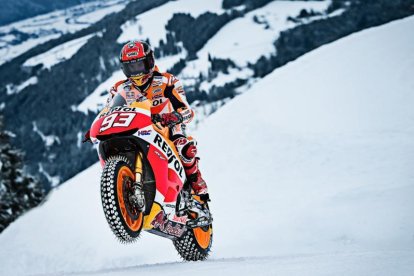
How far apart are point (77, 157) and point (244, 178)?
164809 mm

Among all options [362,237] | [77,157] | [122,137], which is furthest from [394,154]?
[77,157]

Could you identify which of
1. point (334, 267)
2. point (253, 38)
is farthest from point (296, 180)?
point (253, 38)

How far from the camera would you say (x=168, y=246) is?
37.0 feet

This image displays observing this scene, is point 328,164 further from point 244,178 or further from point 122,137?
point 122,137

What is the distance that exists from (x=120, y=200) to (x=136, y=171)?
483 mm

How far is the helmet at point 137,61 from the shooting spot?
666 centimetres

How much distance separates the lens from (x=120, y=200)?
18.3 feet

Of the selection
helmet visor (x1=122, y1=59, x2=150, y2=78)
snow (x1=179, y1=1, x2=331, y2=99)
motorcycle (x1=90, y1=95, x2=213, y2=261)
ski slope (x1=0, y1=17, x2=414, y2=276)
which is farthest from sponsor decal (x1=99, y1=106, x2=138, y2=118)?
snow (x1=179, y1=1, x2=331, y2=99)

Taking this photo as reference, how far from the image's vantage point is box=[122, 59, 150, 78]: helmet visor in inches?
265

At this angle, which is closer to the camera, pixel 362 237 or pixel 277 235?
pixel 362 237

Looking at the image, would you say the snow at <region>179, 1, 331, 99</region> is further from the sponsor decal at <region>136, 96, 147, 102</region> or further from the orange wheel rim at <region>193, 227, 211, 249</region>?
the sponsor decal at <region>136, 96, 147, 102</region>

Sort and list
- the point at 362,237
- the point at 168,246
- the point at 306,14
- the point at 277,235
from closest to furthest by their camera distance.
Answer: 1. the point at 362,237
2. the point at 277,235
3. the point at 168,246
4. the point at 306,14

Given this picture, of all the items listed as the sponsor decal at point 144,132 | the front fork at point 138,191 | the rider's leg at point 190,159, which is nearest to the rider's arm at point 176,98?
the rider's leg at point 190,159

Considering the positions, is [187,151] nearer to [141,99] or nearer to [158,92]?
[158,92]
